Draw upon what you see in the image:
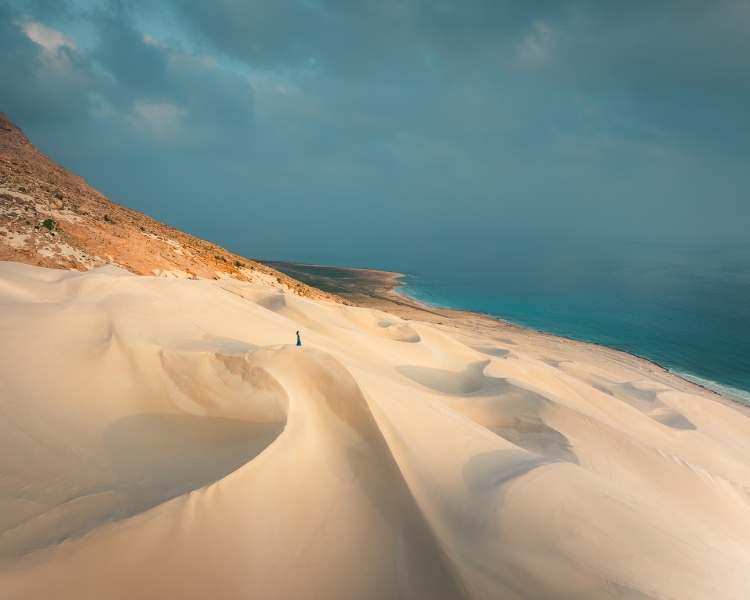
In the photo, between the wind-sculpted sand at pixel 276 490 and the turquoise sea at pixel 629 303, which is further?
the turquoise sea at pixel 629 303

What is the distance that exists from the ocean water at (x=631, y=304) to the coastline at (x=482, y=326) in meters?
1.54

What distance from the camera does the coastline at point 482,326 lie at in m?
22.0

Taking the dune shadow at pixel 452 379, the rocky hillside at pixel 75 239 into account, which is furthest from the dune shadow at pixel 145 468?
the rocky hillside at pixel 75 239

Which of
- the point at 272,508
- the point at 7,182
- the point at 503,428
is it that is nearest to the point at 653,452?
the point at 503,428

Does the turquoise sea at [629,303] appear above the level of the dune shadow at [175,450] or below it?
above

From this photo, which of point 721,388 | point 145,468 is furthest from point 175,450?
point 721,388

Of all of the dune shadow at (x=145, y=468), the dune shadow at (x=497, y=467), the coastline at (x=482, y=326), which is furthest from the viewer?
the coastline at (x=482, y=326)

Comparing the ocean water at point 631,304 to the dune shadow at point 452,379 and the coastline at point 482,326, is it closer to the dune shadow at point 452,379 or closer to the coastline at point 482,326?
the coastline at point 482,326

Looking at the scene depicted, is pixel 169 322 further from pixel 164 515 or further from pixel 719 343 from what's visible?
pixel 719 343

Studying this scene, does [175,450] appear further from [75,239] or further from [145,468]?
[75,239]

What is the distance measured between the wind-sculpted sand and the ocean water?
24630mm

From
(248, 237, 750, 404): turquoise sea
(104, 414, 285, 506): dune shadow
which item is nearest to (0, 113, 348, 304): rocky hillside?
(104, 414, 285, 506): dune shadow

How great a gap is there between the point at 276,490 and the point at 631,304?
2014 inches

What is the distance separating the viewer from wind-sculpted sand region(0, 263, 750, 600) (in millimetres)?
2850
